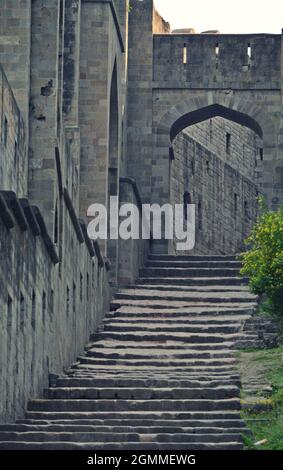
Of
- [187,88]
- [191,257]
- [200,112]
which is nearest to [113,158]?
[191,257]

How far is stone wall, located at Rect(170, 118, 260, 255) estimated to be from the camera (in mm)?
64500

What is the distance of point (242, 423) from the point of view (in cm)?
3244

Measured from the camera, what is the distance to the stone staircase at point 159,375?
31438 millimetres

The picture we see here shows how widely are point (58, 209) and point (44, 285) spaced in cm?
302

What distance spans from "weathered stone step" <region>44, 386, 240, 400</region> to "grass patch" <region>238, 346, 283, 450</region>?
1.92 feet

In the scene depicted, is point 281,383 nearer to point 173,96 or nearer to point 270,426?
point 270,426

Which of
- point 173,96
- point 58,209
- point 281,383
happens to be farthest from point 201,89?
point 281,383

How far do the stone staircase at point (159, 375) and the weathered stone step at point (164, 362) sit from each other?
2 cm

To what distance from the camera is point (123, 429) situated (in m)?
32.1

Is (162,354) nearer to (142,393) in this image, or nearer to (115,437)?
(142,393)

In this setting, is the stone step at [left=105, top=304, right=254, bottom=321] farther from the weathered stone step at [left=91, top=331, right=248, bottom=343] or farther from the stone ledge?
the stone ledge

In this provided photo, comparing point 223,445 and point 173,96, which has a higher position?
point 173,96

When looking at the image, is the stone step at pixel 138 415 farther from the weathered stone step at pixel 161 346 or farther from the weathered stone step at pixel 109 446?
the weathered stone step at pixel 161 346

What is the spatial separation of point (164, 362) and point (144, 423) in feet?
22.5
